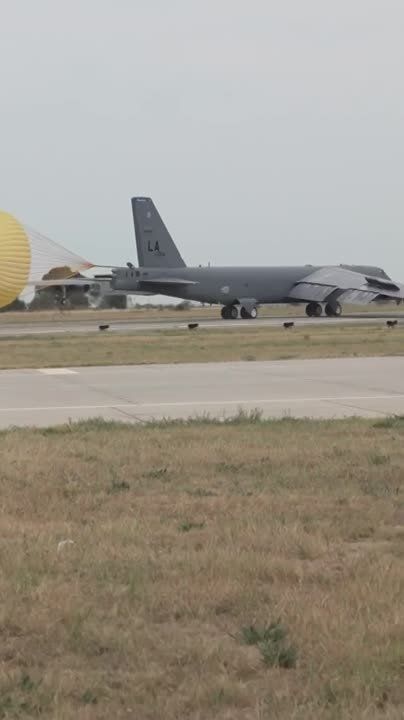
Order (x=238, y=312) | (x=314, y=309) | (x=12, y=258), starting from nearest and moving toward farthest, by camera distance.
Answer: (x=12, y=258) < (x=238, y=312) < (x=314, y=309)

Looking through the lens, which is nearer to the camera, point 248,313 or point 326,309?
point 248,313

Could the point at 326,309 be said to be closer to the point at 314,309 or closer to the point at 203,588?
the point at 314,309

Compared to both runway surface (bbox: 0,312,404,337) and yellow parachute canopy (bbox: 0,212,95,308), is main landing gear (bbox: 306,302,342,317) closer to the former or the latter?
runway surface (bbox: 0,312,404,337)

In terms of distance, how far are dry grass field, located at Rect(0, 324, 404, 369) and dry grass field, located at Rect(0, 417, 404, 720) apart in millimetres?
20227

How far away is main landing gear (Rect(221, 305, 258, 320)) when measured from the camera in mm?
71363

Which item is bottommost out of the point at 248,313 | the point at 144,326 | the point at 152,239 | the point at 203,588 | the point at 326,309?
the point at 203,588

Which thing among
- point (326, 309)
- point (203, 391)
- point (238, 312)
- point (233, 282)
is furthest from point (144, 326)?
point (203, 391)

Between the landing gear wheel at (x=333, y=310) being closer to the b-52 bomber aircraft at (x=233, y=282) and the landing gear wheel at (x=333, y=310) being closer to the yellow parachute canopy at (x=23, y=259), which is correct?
the b-52 bomber aircraft at (x=233, y=282)

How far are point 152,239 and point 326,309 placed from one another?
14.6 meters

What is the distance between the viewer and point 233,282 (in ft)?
229

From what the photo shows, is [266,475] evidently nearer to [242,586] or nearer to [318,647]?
[242,586]

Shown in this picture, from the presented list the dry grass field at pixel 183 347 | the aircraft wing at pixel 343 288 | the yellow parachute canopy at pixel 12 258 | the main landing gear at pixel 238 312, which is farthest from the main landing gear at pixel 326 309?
the yellow parachute canopy at pixel 12 258

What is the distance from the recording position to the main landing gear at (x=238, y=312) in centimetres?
7136

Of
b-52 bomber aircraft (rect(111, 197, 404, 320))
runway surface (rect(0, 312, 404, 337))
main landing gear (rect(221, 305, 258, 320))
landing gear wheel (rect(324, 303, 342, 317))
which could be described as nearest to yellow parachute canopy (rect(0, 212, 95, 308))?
runway surface (rect(0, 312, 404, 337))
